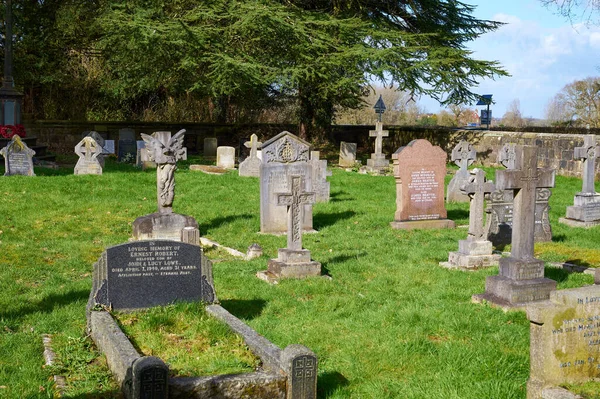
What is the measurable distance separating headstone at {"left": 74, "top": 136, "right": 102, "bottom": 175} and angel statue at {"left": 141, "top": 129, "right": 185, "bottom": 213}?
672 cm

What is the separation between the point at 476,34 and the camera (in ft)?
Result: 93.2

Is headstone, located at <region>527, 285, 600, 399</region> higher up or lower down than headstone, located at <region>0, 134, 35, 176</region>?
lower down

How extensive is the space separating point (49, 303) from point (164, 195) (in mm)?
3956

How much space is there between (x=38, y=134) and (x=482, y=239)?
72.0 feet

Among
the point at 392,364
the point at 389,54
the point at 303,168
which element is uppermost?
the point at 389,54

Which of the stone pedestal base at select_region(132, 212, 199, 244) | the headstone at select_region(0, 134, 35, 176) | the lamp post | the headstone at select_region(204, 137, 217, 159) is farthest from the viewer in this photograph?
the headstone at select_region(204, 137, 217, 159)

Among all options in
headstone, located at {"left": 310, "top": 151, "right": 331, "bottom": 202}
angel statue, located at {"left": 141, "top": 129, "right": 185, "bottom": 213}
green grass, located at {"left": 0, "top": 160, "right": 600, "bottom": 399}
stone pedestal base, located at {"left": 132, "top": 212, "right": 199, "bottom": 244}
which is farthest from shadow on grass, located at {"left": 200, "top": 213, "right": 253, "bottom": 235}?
headstone, located at {"left": 310, "top": 151, "right": 331, "bottom": 202}

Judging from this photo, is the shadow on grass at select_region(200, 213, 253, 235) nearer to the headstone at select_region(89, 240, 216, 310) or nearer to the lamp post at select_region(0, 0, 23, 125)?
the headstone at select_region(89, 240, 216, 310)

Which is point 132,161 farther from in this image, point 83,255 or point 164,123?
point 83,255

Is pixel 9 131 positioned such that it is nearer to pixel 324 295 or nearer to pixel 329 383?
pixel 324 295

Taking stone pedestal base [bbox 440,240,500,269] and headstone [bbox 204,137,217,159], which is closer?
stone pedestal base [bbox 440,240,500,269]

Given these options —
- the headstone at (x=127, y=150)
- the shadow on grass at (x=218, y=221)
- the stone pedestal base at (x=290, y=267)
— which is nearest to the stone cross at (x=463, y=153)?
the shadow on grass at (x=218, y=221)

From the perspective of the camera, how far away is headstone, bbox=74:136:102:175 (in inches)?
705

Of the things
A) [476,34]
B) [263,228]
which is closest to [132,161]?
[263,228]
